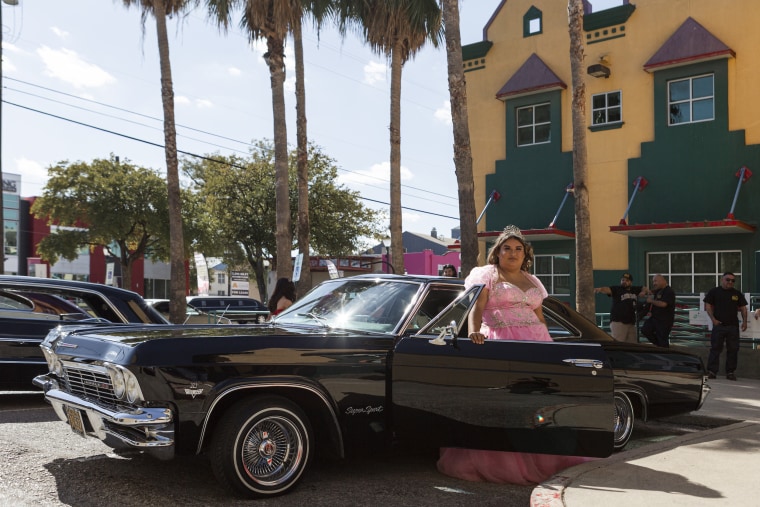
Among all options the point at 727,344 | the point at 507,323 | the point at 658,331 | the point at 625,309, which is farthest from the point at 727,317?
the point at 507,323

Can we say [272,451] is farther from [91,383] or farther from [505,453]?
[505,453]

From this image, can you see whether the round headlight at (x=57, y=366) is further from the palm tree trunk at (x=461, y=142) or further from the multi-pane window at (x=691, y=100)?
the multi-pane window at (x=691, y=100)

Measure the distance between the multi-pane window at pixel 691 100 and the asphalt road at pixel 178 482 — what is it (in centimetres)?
1335

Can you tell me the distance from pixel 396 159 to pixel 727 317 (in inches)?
413

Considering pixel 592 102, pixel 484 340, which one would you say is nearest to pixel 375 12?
pixel 592 102

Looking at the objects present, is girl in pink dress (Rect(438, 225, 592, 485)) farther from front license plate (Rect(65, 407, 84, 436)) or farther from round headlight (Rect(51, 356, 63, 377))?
round headlight (Rect(51, 356, 63, 377))

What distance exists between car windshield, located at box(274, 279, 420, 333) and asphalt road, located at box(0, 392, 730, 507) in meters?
0.97

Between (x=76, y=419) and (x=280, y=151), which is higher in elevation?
(x=280, y=151)

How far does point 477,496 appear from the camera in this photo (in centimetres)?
489

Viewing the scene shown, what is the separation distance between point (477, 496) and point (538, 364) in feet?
3.23

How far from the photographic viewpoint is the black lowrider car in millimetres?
4277

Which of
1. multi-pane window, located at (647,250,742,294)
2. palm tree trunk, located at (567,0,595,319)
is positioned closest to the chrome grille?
palm tree trunk, located at (567,0,595,319)

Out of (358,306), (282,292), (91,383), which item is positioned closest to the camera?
(91,383)

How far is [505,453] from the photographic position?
205 inches
